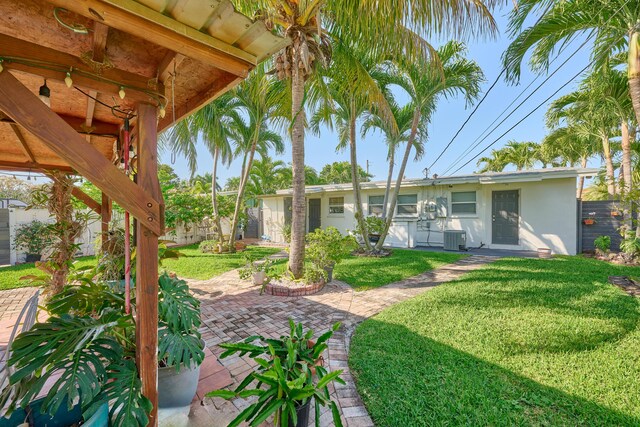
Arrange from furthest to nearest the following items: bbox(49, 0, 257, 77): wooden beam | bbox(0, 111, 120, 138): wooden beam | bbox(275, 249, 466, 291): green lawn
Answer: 1. bbox(275, 249, 466, 291): green lawn
2. bbox(0, 111, 120, 138): wooden beam
3. bbox(49, 0, 257, 77): wooden beam

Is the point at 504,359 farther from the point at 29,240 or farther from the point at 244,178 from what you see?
the point at 29,240

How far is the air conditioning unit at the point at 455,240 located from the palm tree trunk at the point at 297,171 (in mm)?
6689

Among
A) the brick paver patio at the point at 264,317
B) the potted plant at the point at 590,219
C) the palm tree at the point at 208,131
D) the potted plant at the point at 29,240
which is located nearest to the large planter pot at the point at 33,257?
the potted plant at the point at 29,240

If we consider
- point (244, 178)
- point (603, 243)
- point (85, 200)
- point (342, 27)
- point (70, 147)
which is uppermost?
point (342, 27)

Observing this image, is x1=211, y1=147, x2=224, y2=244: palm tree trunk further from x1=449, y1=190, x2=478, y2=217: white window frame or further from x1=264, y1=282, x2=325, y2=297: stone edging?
x1=449, y1=190, x2=478, y2=217: white window frame

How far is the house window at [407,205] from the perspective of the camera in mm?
11398

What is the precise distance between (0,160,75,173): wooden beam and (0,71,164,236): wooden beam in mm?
3698

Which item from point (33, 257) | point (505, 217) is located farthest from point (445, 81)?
point (33, 257)

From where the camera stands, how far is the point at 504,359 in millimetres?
2840

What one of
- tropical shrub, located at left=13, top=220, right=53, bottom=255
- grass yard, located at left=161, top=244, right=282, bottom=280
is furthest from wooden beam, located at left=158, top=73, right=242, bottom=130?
tropical shrub, located at left=13, top=220, right=53, bottom=255

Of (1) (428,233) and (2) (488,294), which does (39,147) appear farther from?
(1) (428,233)

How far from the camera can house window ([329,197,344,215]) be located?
41.9 ft

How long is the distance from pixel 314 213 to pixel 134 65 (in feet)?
40.0

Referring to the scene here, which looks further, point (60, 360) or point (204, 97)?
point (204, 97)
